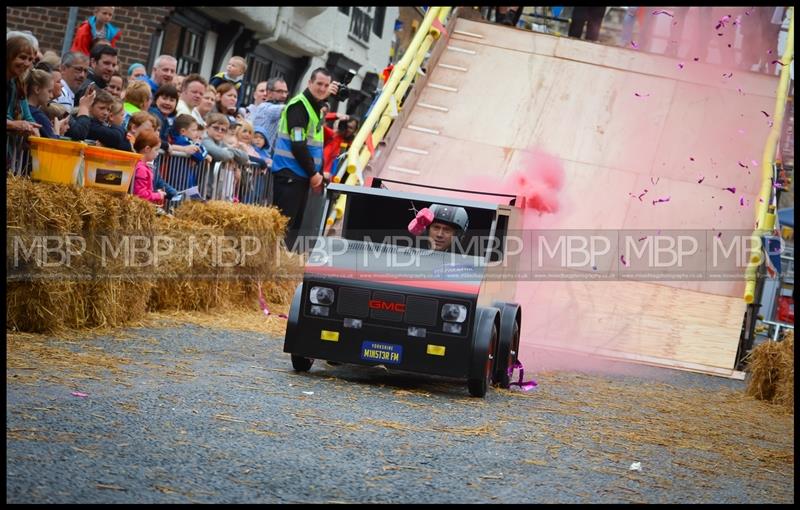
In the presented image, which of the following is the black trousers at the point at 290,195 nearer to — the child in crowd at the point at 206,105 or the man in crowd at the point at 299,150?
the man in crowd at the point at 299,150

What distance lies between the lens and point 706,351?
12.6 meters

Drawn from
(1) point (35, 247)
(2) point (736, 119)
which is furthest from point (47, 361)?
(2) point (736, 119)

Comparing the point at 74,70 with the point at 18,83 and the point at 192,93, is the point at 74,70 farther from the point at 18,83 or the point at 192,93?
the point at 18,83

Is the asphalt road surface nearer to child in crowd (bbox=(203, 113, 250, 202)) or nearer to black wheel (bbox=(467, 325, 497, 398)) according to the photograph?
black wheel (bbox=(467, 325, 497, 398))

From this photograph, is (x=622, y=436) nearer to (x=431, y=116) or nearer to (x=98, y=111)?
(x=98, y=111)

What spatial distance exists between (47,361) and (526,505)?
12.7ft

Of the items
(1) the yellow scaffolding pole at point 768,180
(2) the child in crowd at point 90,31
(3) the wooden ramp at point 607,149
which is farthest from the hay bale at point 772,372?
(2) the child in crowd at point 90,31

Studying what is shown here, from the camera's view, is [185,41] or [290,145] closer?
[290,145]

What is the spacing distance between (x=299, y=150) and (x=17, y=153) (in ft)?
16.6

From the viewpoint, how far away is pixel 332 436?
6598 millimetres

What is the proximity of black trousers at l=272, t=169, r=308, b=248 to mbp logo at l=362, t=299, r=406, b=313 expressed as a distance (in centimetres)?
573

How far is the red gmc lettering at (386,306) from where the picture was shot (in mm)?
8703

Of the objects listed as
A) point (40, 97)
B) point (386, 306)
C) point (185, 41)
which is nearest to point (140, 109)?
point (40, 97)

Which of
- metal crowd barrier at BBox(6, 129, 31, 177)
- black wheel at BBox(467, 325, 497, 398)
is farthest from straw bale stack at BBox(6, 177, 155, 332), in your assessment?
black wheel at BBox(467, 325, 497, 398)
